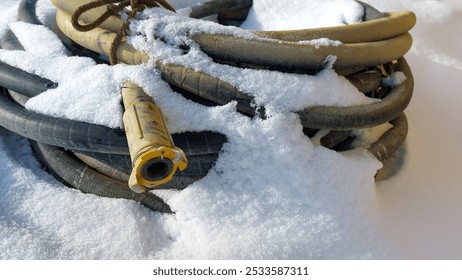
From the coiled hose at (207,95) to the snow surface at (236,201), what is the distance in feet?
0.09

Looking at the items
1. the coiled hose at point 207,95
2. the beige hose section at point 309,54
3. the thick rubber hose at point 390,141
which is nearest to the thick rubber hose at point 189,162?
the coiled hose at point 207,95

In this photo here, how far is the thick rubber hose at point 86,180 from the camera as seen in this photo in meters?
1.23

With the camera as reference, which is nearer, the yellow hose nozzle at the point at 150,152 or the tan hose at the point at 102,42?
the yellow hose nozzle at the point at 150,152

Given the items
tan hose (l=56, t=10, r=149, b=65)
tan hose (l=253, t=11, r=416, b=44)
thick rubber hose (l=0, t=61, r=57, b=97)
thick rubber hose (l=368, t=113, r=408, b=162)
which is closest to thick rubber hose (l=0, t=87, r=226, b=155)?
thick rubber hose (l=0, t=61, r=57, b=97)

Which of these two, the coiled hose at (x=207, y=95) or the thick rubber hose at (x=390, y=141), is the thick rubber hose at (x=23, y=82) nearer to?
the coiled hose at (x=207, y=95)

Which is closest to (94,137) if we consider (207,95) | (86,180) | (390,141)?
(86,180)

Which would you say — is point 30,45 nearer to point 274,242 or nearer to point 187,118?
point 187,118

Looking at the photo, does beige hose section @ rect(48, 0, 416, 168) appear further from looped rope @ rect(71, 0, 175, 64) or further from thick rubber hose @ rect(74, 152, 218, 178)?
thick rubber hose @ rect(74, 152, 218, 178)

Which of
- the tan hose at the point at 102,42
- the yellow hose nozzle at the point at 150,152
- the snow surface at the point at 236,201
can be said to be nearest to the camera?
the yellow hose nozzle at the point at 150,152

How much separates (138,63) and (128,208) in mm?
373

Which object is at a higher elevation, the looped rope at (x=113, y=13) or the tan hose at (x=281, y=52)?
the looped rope at (x=113, y=13)

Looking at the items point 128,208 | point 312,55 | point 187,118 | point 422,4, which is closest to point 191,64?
point 187,118
